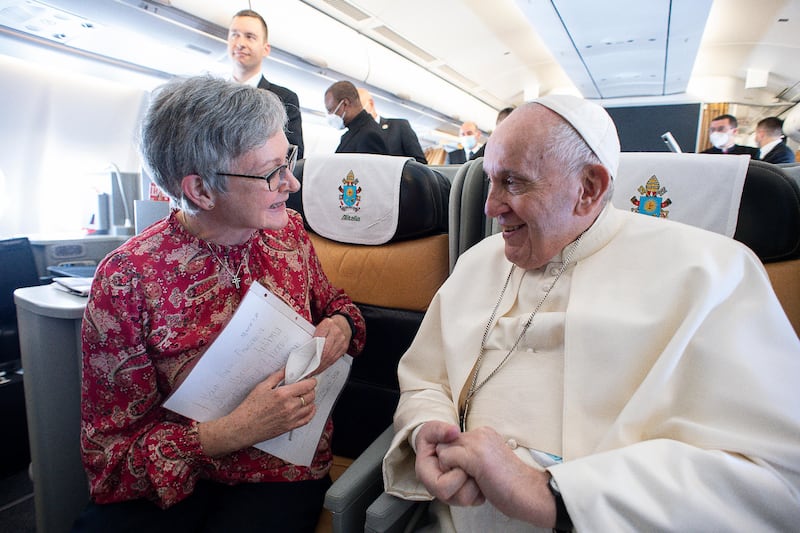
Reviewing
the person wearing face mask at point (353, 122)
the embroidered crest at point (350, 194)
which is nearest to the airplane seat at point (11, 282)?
the embroidered crest at point (350, 194)

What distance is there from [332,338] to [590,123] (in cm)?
96

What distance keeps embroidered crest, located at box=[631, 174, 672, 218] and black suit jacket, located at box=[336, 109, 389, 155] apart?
2.43 meters

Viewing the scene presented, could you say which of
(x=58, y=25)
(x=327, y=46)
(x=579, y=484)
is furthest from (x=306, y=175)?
(x=327, y=46)

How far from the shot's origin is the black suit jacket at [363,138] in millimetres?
3541

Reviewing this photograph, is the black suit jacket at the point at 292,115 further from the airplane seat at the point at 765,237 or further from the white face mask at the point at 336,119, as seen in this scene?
the airplane seat at the point at 765,237

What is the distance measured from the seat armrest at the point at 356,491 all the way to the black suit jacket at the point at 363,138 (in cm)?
271

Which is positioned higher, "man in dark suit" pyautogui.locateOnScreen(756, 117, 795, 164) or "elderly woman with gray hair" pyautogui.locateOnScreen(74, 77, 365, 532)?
"man in dark suit" pyautogui.locateOnScreen(756, 117, 795, 164)

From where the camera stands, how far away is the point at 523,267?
1.30 metres

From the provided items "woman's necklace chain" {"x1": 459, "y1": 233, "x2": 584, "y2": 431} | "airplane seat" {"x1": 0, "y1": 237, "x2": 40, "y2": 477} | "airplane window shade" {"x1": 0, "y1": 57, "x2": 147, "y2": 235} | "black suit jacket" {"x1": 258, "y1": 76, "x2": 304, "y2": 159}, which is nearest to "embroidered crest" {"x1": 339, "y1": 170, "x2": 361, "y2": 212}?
"woman's necklace chain" {"x1": 459, "y1": 233, "x2": 584, "y2": 431}

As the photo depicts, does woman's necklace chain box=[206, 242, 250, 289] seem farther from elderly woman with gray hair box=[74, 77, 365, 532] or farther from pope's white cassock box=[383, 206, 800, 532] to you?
pope's white cassock box=[383, 206, 800, 532]

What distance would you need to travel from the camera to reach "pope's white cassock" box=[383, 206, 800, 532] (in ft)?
2.81

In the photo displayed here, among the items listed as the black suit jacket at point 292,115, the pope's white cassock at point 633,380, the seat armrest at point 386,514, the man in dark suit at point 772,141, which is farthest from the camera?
the man in dark suit at point 772,141

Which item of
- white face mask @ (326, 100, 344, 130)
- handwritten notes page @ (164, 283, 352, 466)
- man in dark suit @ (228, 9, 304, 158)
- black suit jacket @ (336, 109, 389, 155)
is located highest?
man in dark suit @ (228, 9, 304, 158)

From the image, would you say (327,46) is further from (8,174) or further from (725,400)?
(725,400)
